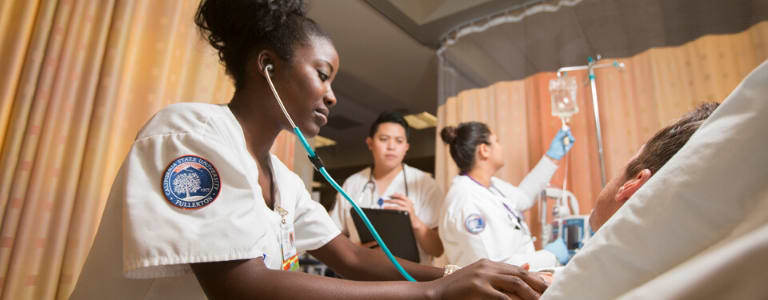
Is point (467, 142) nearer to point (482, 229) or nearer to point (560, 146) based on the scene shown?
point (482, 229)

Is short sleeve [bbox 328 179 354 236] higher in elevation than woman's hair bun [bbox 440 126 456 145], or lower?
lower

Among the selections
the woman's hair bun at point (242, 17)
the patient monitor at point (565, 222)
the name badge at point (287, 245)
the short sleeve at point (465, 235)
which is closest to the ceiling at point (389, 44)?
the patient monitor at point (565, 222)

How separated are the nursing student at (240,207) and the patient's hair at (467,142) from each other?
1158mm

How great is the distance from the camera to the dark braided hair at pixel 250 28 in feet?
2.92

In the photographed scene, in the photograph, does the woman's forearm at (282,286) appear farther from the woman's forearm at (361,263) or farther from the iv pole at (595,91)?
the iv pole at (595,91)

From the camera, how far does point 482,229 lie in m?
1.67

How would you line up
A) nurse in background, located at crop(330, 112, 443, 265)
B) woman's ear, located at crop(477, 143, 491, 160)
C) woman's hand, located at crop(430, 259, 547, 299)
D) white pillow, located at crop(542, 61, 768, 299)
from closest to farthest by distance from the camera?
white pillow, located at crop(542, 61, 768, 299) < woman's hand, located at crop(430, 259, 547, 299) < woman's ear, located at crop(477, 143, 491, 160) < nurse in background, located at crop(330, 112, 443, 265)

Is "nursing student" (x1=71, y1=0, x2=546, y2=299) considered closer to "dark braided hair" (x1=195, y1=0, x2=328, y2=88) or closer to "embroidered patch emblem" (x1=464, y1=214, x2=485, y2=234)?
"dark braided hair" (x1=195, y1=0, x2=328, y2=88)

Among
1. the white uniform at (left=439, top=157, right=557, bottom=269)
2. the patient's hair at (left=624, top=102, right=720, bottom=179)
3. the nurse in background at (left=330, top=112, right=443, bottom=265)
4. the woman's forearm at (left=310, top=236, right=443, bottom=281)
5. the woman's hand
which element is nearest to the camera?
the woman's hand

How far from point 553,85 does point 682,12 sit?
0.73 m

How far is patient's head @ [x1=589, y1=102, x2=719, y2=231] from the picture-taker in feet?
2.21

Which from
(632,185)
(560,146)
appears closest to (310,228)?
(632,185)

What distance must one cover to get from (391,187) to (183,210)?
176 cm

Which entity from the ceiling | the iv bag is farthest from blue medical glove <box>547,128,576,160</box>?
the ceiling
